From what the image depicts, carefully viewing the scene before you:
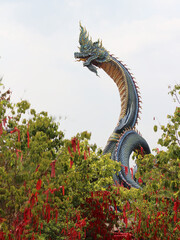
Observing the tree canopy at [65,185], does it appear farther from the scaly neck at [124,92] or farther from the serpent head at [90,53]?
the serpent head at [90,53]

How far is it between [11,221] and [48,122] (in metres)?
2.68

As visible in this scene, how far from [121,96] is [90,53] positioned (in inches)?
156

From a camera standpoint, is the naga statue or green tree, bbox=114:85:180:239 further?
the naga statue

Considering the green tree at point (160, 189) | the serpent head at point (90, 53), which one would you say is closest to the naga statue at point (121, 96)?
the serpent head at point (90, 53)

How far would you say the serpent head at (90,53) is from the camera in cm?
2406

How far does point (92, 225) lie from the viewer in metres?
11.0

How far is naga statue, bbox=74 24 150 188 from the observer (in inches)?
884

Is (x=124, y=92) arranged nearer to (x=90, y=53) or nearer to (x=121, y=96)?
(x=121, y=96)

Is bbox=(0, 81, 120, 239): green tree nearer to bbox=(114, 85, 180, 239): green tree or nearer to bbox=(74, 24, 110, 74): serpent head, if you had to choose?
bbox=(114, 85, 180, 239): green tree

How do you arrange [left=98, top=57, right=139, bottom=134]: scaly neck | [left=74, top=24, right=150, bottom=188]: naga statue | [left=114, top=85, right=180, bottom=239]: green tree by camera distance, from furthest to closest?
[left=98, top=57, right=139, bottom=134]: scaly neck
[left=74, top=24, right=150, bottom=188]: naga statue
[left=114, top=85, right=180, bottom=239]: green tree

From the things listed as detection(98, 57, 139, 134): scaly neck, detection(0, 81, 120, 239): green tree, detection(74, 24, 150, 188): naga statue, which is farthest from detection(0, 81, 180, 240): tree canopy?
detection(98, 57, 139, 134): scaly neck

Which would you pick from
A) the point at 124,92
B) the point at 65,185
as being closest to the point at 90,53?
the point at 124,92

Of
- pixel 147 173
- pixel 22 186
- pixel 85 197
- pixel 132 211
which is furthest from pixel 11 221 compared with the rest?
pixel 132 211

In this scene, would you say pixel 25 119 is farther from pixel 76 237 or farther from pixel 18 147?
pixel 76 237
